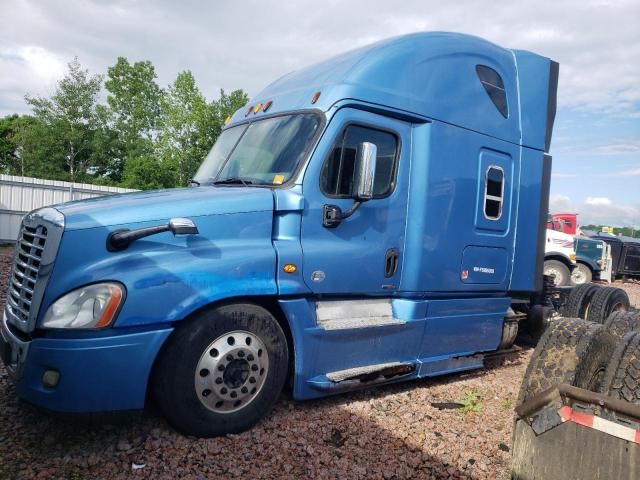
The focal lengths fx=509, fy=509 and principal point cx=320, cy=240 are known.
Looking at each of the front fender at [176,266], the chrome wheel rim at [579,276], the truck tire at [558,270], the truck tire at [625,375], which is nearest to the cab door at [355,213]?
the front fender at [176,266]

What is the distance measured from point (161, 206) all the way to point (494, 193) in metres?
3.37

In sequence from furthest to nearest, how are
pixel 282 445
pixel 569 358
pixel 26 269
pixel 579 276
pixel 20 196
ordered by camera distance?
pixel 579 276 < pixel 20 196 < pixel 282 445 < pixel 26 269 < pixel 569 358

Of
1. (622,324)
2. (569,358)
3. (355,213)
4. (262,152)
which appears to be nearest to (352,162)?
(355,213)

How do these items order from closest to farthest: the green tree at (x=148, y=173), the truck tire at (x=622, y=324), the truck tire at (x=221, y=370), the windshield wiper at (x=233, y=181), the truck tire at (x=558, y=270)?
the truck tire at (x=221, y=370)
the windshield wiper at (x=233, y=181)
the truck tire at (x=622, y=324)
the truck tire at (x=558, y=270)
the green tree at (x=148, y=173)

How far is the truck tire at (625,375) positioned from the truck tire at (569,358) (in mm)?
202

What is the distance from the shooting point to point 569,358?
10.8 feet

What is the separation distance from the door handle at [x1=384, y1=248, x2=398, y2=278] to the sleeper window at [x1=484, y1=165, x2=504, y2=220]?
50.5 inches

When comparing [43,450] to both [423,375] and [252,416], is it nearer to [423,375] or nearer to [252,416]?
[252,416]

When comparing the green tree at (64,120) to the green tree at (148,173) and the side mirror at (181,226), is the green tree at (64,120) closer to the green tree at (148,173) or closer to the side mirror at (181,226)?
the green tree at (148,173)

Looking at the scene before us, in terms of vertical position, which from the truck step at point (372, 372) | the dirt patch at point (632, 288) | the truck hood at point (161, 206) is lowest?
the truck step at point (372, 372)

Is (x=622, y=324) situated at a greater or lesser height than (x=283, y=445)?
greater

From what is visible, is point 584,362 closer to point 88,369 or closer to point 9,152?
point 88,369

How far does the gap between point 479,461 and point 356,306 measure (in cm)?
148

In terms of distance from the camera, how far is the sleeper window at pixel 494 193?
5.17 meters
